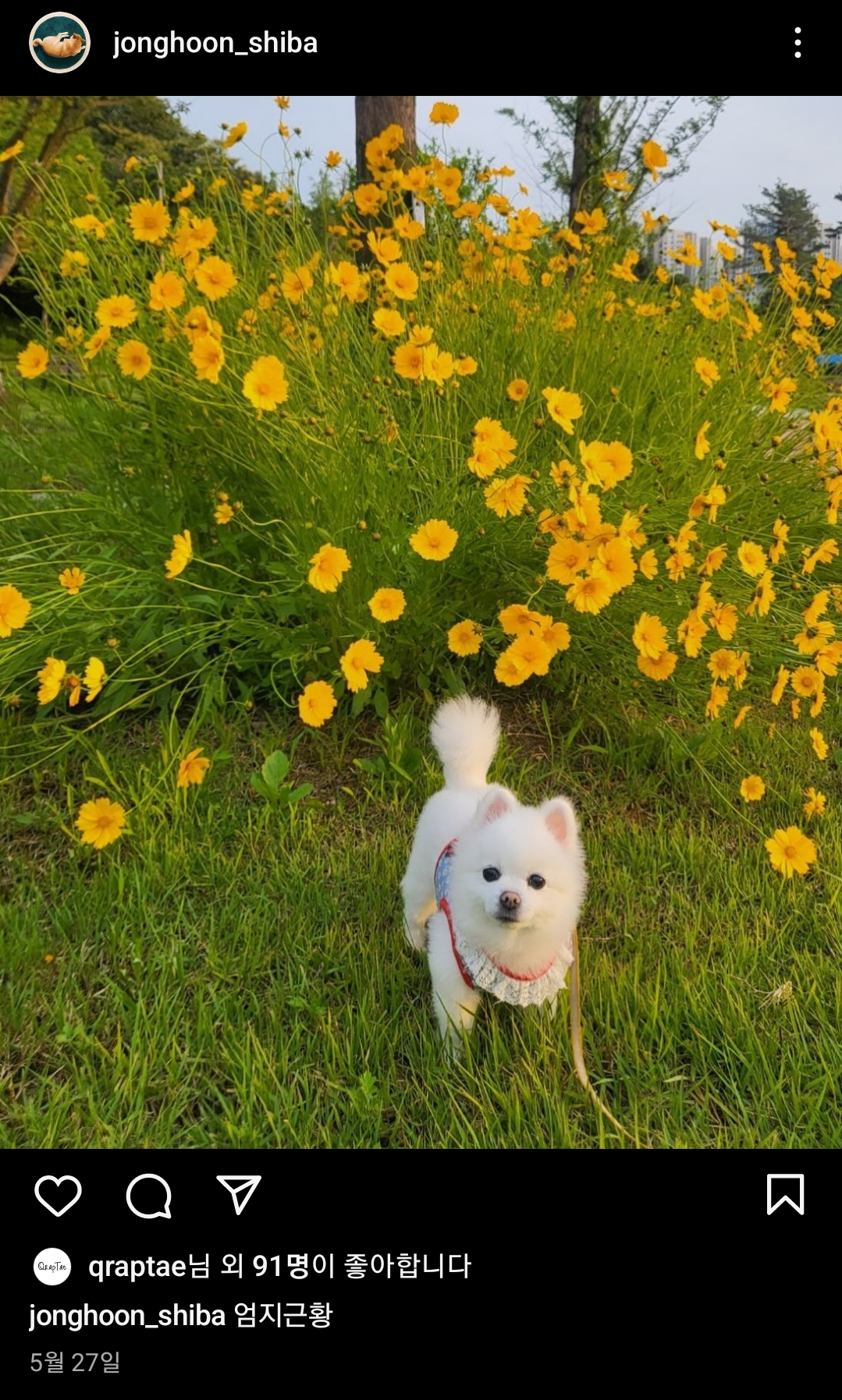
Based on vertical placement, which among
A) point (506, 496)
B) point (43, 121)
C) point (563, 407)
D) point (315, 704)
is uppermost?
point (43, 121)

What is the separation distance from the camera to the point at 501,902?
3.72ft

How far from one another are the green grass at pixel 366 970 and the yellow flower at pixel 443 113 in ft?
5.17

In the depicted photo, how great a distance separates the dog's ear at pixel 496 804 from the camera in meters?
1.25

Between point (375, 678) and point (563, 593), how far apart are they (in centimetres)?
54

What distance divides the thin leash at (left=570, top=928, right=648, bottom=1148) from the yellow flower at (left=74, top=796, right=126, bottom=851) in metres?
0.91

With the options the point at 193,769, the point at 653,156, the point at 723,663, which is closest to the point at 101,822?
the point at 193,769

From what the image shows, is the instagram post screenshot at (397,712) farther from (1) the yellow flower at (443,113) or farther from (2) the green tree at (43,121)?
(2) the green tree at (43,121)

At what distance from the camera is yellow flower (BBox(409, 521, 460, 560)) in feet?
5.14

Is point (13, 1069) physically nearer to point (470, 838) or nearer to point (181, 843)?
point (181, 843)

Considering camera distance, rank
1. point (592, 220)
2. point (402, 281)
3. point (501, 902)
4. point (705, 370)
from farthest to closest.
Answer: point (592, 220), point (705, 370), point (402, 281), point (501, 902)

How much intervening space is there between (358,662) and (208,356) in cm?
66

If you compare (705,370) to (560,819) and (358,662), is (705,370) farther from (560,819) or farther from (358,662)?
(560,819)

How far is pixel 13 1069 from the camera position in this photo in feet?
4.35

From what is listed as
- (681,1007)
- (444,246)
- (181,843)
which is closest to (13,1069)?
(181,843)
